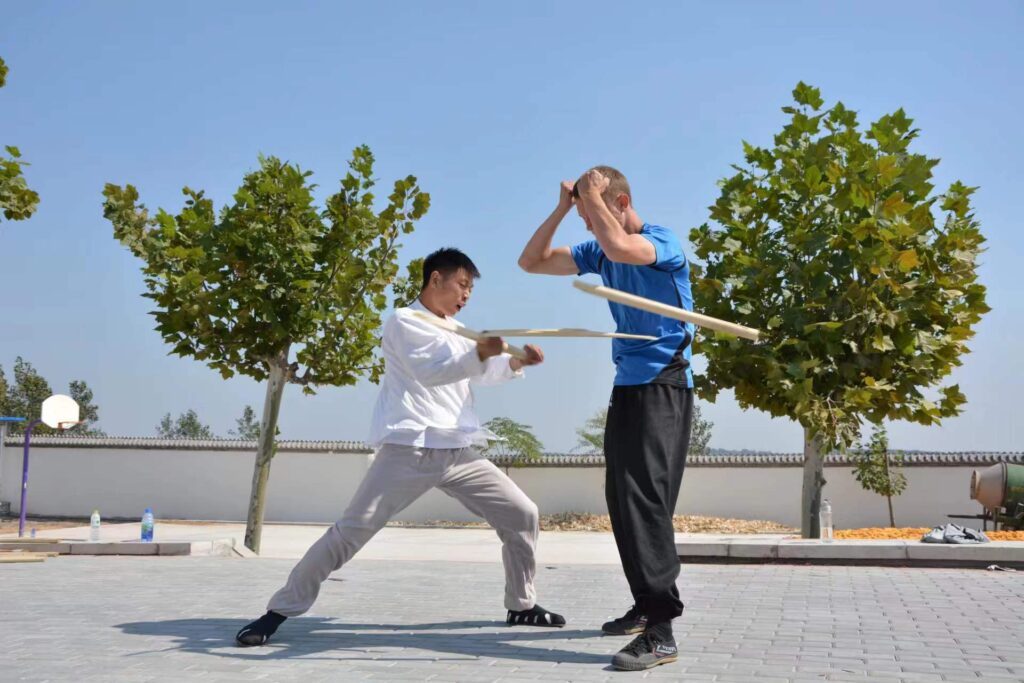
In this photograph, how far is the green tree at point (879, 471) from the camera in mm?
25422

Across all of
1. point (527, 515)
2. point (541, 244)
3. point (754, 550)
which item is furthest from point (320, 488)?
point (541, 244)

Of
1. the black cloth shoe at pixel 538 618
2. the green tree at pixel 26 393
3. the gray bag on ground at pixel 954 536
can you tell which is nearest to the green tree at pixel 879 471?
the gray bag on ground at pixel 954 536

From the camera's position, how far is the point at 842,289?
38.1 ft

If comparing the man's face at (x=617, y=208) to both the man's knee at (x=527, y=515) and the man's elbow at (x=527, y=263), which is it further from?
the man's knee at (x=527, y=515)

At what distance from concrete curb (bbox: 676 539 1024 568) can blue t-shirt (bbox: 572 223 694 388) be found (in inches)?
190

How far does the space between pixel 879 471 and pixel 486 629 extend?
2258cm

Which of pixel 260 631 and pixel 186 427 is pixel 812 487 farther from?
pixel 186 427

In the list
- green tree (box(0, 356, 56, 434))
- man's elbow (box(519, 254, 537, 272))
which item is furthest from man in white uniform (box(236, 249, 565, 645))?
green tree (box(0, 356, 56, 434))

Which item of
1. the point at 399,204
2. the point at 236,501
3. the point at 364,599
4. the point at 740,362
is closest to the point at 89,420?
the point at 236,501

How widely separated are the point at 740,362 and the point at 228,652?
27.9 ft

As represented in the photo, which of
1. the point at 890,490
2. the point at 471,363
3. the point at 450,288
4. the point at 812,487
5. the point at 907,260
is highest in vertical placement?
the point at 907,260

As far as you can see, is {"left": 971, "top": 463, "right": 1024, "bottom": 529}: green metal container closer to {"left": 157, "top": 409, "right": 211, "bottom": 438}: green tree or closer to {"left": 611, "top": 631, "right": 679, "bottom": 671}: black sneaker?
{"left": 611, "top": 631, "right": 679, "bottom": 671}: black sneaker

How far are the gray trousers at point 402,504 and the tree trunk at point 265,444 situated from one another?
28.6 feet

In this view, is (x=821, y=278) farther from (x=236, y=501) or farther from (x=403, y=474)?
(x=236, y=501)
